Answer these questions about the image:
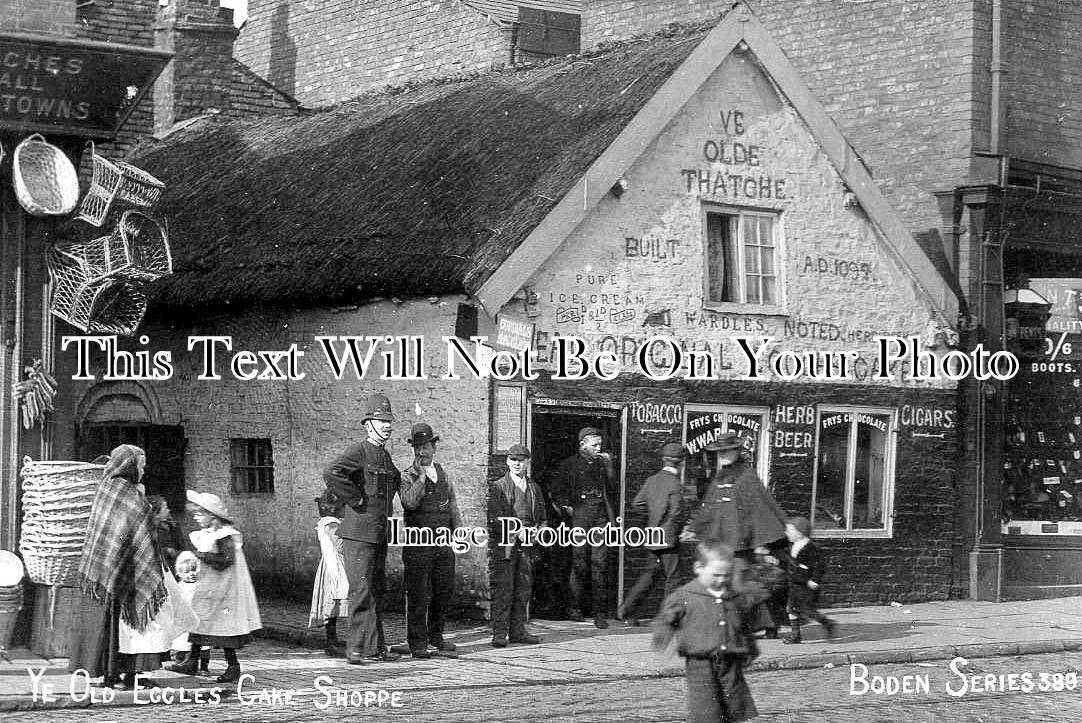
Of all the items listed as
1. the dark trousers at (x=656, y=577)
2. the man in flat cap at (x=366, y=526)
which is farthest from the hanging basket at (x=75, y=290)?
the dark trousers at (x=656, y=577)

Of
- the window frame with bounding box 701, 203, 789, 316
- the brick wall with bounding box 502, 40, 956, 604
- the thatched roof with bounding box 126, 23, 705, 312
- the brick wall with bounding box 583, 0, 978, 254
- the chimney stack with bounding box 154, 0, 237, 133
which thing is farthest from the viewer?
the chimney stack with bounding box 154, 0, 237, 133

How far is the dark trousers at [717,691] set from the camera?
30.4 feet

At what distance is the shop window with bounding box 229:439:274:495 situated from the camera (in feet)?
63.8

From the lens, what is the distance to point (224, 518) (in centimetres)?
1252

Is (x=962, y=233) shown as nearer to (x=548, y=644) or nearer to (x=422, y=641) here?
(x=548, y=644)

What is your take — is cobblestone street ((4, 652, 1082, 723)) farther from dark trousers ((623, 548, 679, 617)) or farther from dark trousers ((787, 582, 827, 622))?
dark trousers ((623, 548, 679, 617))

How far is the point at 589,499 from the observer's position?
16.9 meters

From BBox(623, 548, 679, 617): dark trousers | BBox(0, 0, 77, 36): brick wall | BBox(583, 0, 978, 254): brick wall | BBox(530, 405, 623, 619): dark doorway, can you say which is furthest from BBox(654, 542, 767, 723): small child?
BBox(583, 0, 978, 254): brick wall

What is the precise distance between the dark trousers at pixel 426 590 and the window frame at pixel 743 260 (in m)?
5.06

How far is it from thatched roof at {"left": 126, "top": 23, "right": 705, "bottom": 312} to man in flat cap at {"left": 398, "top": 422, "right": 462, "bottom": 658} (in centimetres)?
248

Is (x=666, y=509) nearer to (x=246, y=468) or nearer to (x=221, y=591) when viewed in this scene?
(x=221, y=591)

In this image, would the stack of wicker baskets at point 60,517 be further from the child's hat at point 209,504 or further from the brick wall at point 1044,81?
the brick wall at point 1044,81

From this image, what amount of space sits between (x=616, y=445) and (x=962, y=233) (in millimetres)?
5598

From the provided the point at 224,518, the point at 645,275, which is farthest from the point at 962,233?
the point at 224,518
